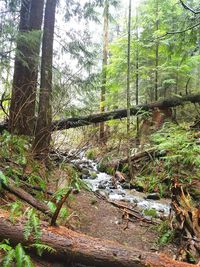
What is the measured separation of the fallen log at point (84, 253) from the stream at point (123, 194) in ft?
8.81

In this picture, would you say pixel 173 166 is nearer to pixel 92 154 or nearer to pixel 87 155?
pixel 92 154

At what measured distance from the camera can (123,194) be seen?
6941 millimetres

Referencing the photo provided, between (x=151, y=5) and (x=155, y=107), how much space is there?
15.3ft

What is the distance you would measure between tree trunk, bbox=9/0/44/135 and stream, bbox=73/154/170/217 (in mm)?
2314

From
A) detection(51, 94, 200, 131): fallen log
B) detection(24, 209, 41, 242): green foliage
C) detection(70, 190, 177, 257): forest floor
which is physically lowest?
detection(70, 190, 177, 257): forest floor

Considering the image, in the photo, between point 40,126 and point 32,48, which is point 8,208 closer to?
point 40,126

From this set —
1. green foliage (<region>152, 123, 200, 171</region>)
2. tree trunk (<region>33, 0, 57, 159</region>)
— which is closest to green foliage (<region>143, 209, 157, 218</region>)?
green foliage (<region>152, 123, 200, 171</region>)

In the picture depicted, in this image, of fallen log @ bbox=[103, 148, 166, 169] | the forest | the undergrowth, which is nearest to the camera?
the forest

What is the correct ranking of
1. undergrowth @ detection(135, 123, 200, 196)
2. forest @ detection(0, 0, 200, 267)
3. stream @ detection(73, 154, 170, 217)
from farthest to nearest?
undergrowth @ detection(135, 123, 200, 196) < stream @ detection(73, 154, 170, 217) < forest @ detection(0, 0, 200, 267)

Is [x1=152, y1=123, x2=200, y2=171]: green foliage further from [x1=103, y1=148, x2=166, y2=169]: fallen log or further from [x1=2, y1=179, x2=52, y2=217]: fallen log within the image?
[x1=2, y1=179, x2=52, y2=217]: fallen log

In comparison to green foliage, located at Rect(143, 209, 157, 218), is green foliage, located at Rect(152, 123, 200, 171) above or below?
above

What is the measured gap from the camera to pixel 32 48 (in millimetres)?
7262

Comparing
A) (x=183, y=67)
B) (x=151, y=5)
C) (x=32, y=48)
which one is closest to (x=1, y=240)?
(x=32, y=48)

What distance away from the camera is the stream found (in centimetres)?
603
